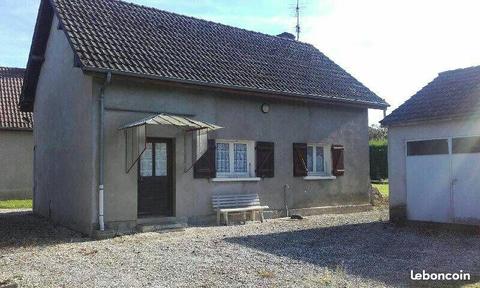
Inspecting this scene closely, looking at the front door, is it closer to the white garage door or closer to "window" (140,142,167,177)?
"window" (140,142,167,177)

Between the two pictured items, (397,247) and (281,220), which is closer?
(397,247)

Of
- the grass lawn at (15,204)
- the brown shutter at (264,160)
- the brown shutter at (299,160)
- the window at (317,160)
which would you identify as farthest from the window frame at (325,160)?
the grass lawn at (15,204)

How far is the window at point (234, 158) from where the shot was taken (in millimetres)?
13547

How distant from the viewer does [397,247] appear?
9.33 metres

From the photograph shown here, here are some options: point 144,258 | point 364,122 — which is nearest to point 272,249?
point 144,258

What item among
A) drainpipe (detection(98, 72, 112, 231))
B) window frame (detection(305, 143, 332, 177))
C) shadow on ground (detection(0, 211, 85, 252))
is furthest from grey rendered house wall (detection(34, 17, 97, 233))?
window frame (detection(305, 143, 332, 177))

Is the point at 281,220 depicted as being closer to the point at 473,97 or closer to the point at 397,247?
the point at 397,247

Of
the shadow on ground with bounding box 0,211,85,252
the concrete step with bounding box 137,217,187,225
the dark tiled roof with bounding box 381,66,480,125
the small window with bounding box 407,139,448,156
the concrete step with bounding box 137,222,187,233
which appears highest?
the dark tiled roof with bounding box 381,66,480,125

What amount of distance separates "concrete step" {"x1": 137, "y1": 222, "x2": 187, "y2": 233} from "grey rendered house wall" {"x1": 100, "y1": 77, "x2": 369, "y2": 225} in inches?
11.9

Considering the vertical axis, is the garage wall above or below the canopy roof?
below

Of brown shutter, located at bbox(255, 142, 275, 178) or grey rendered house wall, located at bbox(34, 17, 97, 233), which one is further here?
brown shutter, located at bbox(255, 142, 275, 178)

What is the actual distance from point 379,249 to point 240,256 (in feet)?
8.94

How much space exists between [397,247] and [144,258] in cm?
479

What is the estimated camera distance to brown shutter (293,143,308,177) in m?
14.7
